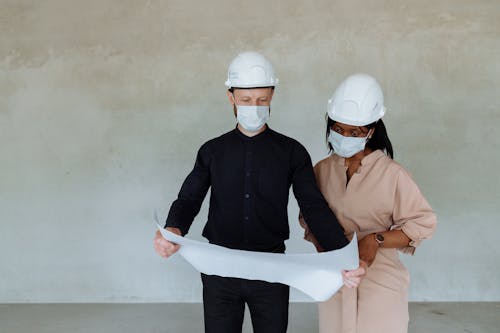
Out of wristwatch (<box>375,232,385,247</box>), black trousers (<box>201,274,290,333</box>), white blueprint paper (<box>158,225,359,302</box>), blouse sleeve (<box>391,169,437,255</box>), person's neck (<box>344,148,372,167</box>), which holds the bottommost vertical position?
black trousers (<box>201,274,290,333</box>)

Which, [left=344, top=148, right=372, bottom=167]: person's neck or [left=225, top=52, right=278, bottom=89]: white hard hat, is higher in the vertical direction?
[left=225, top=52, right=278, bottom=89]: white hard hat

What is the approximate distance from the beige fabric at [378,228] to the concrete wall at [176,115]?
7.68 feet

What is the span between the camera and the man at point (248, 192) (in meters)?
1.92

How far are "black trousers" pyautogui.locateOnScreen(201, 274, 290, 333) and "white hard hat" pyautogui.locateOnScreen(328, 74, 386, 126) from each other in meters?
0.65

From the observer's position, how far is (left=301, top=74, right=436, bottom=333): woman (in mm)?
1753

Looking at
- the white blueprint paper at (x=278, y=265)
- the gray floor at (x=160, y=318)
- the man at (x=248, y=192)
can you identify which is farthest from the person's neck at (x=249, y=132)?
the gray floor at (x=160, y=318)

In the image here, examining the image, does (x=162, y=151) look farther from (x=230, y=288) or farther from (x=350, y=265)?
(x=350, y=265)

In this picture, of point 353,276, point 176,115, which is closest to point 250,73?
point 353,276

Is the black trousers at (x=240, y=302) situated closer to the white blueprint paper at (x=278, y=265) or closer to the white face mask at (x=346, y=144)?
the white blueprint paper at (x=278, y=265)

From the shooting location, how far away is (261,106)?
6.30 ft

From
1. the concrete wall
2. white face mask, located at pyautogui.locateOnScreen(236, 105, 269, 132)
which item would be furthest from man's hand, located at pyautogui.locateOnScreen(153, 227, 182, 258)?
the concrete wall

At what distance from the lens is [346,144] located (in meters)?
1.84

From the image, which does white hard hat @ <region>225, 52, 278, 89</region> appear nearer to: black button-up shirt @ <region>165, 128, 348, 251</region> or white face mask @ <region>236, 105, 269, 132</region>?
white face mask @ <region>236, 105, 269, 132</region>

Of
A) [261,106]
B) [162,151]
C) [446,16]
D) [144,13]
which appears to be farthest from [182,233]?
[446,16]
